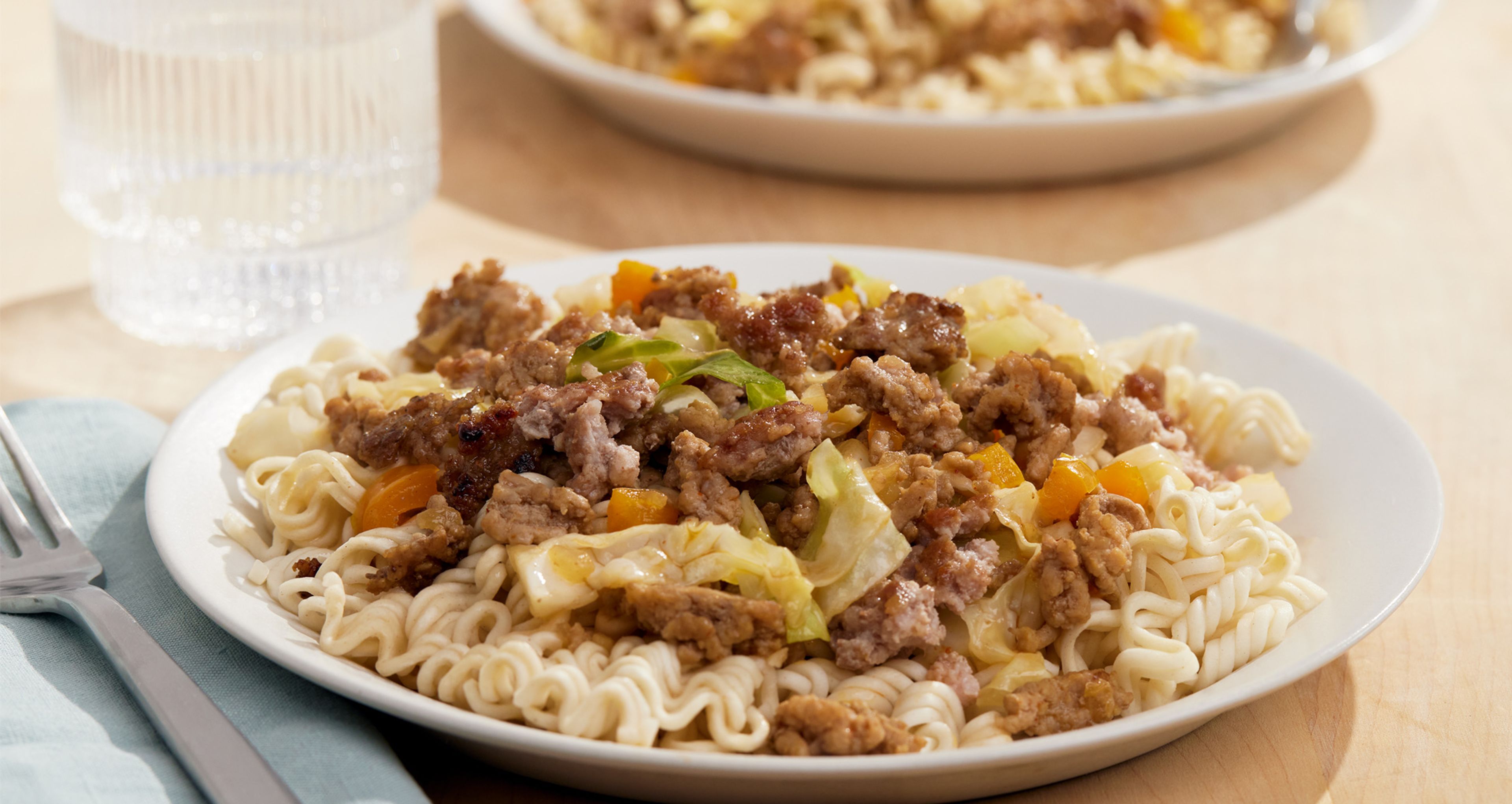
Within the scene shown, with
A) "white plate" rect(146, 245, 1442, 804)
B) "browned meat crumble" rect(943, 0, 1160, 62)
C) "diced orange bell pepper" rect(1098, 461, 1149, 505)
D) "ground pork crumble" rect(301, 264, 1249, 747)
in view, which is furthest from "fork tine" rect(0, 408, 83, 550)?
"browned meat crumble" rect(943, 0, 1160, 62)

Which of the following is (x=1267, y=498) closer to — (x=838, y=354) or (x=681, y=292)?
(x=838, y=354)

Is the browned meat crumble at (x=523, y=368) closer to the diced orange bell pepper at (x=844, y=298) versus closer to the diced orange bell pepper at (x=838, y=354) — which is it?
the diced orange bell pepper at (x=838, y=354)

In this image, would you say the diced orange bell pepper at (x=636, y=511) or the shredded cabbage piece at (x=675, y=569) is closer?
the shredded cabbage piece at (x=675, y=569)

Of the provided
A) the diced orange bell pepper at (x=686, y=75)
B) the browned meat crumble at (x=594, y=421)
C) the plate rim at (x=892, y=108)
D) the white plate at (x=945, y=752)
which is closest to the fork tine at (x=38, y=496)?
the white plate at (x=945, y=752)

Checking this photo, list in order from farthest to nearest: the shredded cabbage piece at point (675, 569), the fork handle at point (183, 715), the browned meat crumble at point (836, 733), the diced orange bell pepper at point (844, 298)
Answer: the diced orange bell pepper at point (844, 298) → the shredded cabbage piece at point (675, 569) → the browned meat crumble at point (836, 733) → the fork handle at point (183, 715)

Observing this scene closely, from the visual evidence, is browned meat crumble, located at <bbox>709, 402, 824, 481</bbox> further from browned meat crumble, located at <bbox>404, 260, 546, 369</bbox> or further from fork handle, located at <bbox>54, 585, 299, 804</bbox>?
fork handle, located at <bbox>54, 585, 299, 804</bbox>

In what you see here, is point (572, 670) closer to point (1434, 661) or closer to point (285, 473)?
point (285, 473)

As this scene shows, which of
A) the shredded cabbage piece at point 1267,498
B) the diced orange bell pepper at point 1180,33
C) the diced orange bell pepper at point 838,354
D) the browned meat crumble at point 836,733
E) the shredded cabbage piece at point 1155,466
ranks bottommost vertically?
the browned meat crumble at point 836,733
